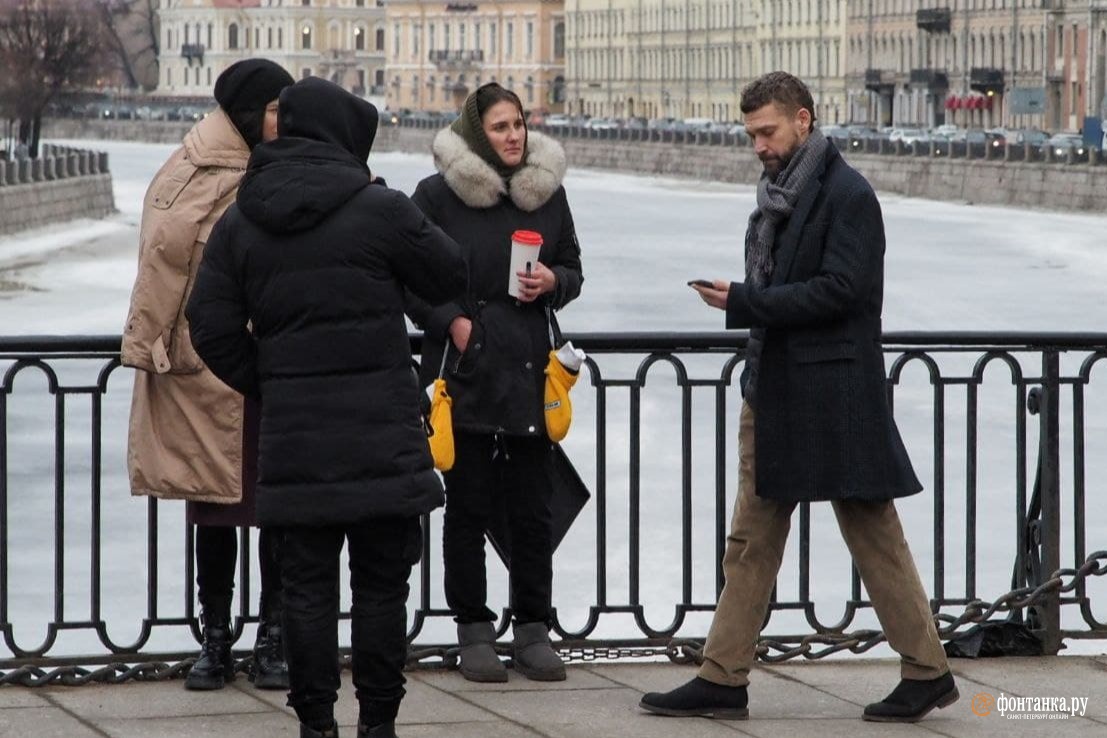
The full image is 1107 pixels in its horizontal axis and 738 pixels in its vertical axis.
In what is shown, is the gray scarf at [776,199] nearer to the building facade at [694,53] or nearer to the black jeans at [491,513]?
the black jeans at [491,513]

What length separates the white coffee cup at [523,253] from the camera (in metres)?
4.98

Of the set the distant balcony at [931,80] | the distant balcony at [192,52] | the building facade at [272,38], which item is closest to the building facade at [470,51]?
the building facade at [272,38]

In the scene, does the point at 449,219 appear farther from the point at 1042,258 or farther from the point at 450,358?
the point at 1042,258

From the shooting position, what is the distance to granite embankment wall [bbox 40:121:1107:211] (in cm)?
4562

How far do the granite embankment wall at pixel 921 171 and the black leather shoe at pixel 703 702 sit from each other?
41139 mm

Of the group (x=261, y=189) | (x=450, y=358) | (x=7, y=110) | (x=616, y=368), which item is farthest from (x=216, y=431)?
(x=7, y=110)

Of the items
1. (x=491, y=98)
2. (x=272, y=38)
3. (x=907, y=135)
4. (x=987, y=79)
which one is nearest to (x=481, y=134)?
(x=491, y=98)

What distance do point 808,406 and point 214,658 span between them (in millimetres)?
1407

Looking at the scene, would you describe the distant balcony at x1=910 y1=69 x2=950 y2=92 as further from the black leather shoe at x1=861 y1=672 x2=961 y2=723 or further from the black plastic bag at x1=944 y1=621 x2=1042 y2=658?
the black leather shoe at x1=861 y1=672 x2=961 y2=723

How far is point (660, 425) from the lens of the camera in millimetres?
15336

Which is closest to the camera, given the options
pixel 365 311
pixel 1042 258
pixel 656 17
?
pixel 365 311

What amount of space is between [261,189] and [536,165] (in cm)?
108

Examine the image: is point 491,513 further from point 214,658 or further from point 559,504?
point 214,658

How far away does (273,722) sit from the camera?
15.4 ft
